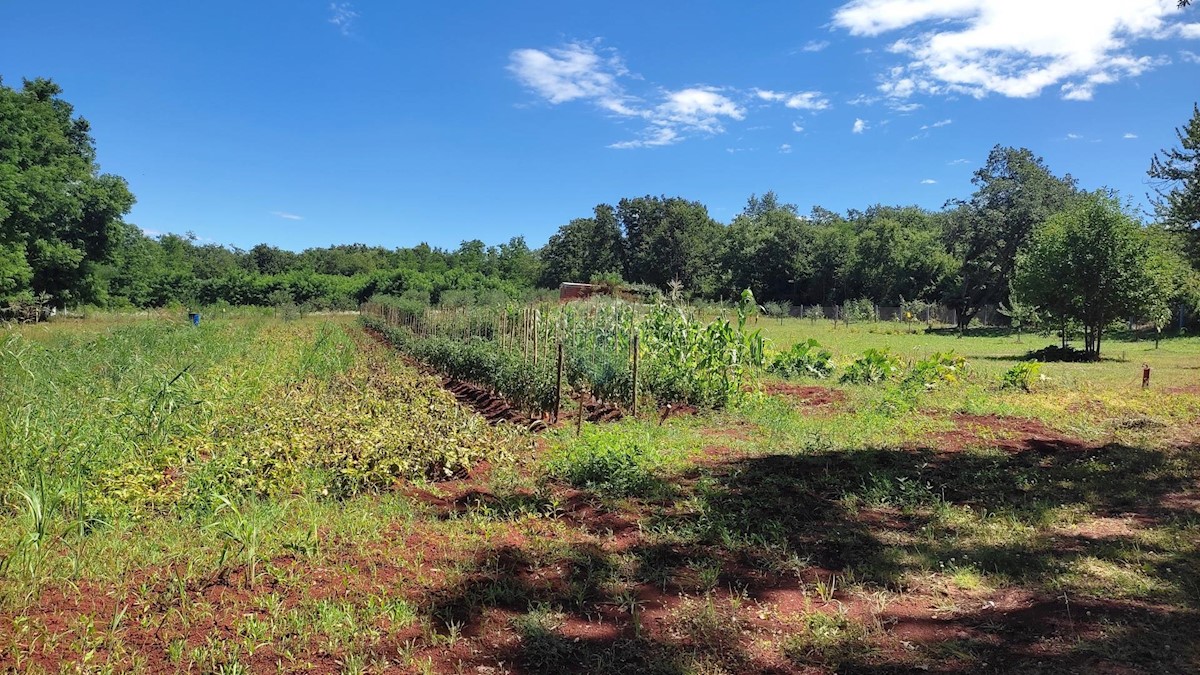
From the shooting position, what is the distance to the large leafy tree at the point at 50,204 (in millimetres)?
28781

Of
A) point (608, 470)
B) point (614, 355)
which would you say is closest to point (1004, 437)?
point (608, 470)

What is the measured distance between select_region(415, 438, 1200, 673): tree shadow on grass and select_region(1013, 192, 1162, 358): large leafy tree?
1587 cm

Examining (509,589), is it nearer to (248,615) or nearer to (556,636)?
(556,636)

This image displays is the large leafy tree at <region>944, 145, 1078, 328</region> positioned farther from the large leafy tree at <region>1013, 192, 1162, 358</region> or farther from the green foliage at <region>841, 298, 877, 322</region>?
the large leafy tree at <region>1013, 192, 1162, 358</region>

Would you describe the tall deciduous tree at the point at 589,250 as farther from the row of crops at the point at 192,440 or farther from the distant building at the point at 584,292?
the row of crops at the point at 192,440

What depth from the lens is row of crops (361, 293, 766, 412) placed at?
954 cm

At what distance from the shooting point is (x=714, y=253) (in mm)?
69688

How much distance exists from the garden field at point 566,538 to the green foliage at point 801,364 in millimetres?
4886

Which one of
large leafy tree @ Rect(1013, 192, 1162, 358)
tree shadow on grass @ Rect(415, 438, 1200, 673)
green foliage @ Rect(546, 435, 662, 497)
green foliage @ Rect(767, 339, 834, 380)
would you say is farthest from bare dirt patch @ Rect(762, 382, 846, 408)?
large leafy tree @ Rect(1013, 192, 1162, 358)

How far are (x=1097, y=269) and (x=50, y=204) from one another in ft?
142

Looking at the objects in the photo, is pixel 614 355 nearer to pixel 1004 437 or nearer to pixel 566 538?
pixel 1004 437

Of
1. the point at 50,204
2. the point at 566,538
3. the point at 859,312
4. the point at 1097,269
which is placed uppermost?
the point at 50,204

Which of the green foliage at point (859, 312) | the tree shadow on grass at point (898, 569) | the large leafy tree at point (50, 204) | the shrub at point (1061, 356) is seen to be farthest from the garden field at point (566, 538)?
the green foliage at point (859, 312)

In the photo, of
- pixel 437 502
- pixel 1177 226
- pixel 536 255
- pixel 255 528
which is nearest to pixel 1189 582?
pixel 437 502
